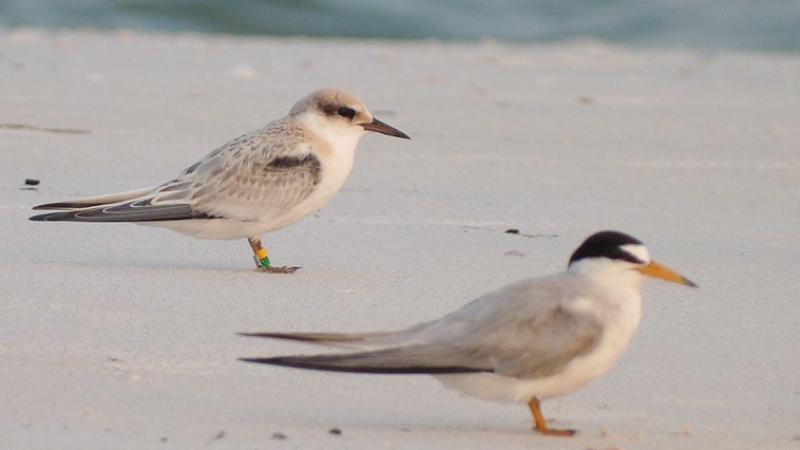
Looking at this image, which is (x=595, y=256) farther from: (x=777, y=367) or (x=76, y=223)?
(x=76, y=223)

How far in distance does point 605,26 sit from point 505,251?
548 inches

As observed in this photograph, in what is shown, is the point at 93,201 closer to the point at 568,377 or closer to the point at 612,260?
the point at 612,260

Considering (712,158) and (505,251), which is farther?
(712,158)

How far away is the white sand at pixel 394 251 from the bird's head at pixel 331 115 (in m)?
0.40

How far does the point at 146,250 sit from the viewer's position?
6.42m

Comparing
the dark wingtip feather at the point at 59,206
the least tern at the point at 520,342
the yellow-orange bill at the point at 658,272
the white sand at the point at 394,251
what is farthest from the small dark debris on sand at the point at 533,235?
the least tern at the point at 520,342

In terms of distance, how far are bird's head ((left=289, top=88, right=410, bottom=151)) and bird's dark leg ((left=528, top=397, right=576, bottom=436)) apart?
8.62 ft

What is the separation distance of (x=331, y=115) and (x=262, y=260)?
0.78 metres

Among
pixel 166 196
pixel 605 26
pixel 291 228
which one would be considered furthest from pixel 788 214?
pixel 605 26

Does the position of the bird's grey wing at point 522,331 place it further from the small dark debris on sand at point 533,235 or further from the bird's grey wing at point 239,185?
the small dark debris on sand at point 533,235

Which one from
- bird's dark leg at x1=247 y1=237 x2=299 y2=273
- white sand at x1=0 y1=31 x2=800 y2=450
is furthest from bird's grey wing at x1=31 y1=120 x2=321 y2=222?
white sand at x1=0 y1=31 x2=800 y2=450

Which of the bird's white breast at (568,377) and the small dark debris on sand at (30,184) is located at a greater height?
the bird's white breast at (568,377)

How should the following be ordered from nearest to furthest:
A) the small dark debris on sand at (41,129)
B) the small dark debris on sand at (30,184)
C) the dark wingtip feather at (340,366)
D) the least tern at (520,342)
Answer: the dark wingtip feather at (340,366) < the least tern at (520,342) < the small dark debris on sand at (30,184) < the small dark debris on sand at (41,129)

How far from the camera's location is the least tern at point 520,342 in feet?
13.0
